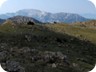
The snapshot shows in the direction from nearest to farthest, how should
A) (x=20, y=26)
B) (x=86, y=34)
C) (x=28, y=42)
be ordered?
(x=28, y=42), (x=20, y=26), (x=86, y=34)

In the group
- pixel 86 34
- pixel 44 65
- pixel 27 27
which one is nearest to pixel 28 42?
pixel 27 27

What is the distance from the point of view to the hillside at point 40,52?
70.8ft

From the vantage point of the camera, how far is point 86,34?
62.7 meters

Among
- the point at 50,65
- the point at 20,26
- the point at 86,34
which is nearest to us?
the point at 50,65

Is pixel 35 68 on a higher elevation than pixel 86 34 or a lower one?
higher

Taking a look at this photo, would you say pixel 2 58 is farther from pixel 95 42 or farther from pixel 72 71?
pixel 95 42

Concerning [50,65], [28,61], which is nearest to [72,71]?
[50,65]

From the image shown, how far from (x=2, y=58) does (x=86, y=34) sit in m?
41.3

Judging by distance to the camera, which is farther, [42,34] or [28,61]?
[42,34]

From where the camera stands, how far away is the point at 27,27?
54.0 metres

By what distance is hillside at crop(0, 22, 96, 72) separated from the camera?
2159 cm

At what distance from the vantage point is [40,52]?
96.7 feet

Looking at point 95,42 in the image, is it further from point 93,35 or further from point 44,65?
point 44,65

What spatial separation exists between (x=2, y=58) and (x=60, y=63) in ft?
14.2
